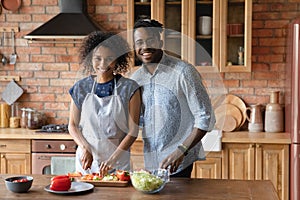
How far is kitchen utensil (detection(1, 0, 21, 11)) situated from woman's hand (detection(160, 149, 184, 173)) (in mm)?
2678

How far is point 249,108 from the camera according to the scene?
432cm

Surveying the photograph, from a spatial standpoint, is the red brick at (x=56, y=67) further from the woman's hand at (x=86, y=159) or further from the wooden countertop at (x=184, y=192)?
the wooden countertop at (x=184, y=192)

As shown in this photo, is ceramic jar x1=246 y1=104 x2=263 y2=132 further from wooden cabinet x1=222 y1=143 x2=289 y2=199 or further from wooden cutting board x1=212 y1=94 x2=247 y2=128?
wooden cabinet x1=222 y1=143 x2=289 y2=199

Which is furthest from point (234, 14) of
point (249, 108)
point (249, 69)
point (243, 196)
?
point (243, 196)

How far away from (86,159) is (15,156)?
167cm

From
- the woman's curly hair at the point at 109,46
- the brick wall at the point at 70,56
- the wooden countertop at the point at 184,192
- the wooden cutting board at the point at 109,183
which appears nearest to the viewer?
the wooden countertop at the point at 184,192

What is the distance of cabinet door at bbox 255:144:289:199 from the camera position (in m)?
3.88

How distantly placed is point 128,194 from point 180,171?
478mm

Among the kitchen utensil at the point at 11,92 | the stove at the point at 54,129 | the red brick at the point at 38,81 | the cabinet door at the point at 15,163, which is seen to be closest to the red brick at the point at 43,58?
the red brick at the point at 38,81

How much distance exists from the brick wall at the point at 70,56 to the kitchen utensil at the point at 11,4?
0.13 ft

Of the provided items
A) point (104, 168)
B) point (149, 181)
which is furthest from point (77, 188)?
point (149, 181)

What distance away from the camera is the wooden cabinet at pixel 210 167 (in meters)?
3.96

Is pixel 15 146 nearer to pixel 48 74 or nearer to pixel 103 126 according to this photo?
pixel 48 74

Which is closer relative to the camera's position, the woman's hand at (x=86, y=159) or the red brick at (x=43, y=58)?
the woman's hand at (x=86, y=159)
